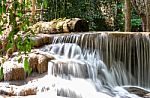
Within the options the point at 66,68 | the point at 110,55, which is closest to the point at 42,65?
the point at 66,68

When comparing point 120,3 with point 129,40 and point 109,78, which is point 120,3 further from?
point 109,78

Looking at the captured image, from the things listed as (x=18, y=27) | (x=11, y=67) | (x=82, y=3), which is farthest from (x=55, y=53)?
(x=18, y=27)

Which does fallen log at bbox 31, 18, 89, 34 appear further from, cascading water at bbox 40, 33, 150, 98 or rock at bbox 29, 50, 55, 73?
rock at bbox 29, 50, 55, 73

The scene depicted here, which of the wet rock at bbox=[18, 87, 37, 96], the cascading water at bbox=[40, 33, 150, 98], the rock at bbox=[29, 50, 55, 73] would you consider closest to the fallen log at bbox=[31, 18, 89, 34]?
the cascading water at bbox=[40, 33, 150, 98]

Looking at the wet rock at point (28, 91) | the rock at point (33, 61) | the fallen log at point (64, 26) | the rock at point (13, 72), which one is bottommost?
the wet rock at point (28, 91)

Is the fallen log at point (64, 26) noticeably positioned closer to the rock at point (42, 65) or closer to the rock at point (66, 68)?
the rock at point (42, 65)

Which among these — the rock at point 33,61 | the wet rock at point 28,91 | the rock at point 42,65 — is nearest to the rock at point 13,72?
the rock at point 33,61

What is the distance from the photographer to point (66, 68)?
7.75m

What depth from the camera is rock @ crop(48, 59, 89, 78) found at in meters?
7.72

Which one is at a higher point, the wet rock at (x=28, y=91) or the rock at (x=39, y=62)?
the rock at (x=39, y=62)

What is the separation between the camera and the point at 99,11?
49.8ft

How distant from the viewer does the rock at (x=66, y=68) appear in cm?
772

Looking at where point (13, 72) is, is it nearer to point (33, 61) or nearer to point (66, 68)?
point (33, 61)

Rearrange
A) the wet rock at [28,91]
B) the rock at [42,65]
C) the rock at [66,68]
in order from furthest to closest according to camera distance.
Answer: the rock at [42,65], the rock at [66,68], the wet rock at [28,91]
